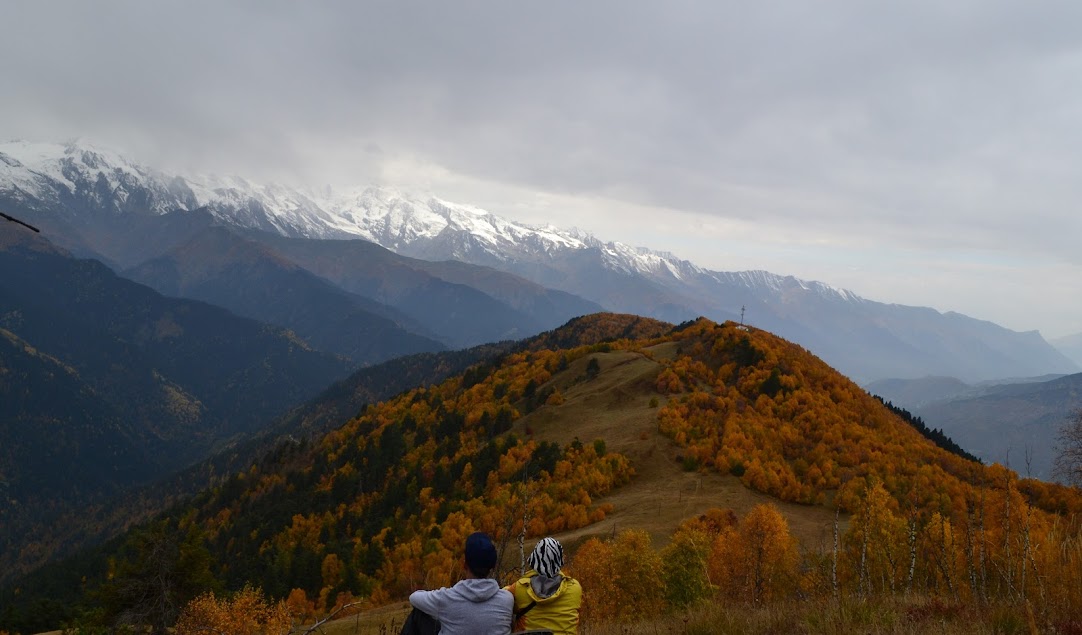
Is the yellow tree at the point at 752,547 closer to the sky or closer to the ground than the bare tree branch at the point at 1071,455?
closer to the ground

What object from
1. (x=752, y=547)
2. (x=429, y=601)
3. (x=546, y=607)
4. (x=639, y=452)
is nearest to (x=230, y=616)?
(x=752, y=547)

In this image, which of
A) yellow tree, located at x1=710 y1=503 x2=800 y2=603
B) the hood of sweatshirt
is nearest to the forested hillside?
yellow tree, located at x1=710 y1=503 x2=800 y2=603

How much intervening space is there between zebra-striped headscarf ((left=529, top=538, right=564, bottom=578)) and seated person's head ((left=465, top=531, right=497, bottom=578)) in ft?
2.36

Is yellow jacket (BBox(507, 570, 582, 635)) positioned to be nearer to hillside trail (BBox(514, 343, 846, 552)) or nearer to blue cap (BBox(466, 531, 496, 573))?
blue cap (BBox(466, 531, 496, 573))

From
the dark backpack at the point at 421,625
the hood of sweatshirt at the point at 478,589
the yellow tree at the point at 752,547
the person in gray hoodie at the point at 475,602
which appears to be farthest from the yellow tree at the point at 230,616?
the hood of sweatshirt at the point at 478,589

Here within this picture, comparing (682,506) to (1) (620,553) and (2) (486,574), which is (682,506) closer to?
(1) (620,553)

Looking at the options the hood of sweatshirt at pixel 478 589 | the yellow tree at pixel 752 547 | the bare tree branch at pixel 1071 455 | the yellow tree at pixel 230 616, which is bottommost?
the yellow tree at pixel 230 616

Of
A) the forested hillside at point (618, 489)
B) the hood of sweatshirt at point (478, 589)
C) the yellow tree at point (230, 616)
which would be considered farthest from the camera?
the forested hillside at point (618, 489)

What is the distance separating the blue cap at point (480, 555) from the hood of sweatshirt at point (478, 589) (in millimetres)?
152

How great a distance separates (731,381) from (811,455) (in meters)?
28.3

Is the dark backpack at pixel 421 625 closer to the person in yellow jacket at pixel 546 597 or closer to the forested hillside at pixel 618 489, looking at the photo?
the person in yellow jacket at pixel 546 597

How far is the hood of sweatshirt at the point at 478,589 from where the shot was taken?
707 centimetres

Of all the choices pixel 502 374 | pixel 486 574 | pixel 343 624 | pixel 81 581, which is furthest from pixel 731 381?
pixel 81 581

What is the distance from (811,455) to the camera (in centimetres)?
7188
